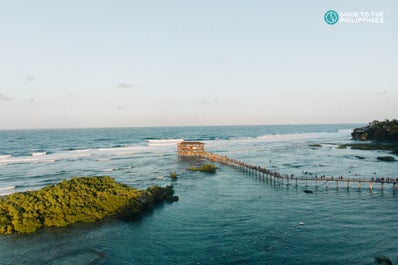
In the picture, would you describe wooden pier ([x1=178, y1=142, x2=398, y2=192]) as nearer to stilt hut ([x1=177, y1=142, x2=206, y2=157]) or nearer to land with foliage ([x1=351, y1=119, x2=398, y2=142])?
stilt hut ([x1=177, y1=142, x2=206, y2=157])

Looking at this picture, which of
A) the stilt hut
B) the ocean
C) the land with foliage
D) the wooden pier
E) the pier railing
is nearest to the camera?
the ocean

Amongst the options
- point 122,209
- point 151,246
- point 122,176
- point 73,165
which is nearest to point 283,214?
point 151,246

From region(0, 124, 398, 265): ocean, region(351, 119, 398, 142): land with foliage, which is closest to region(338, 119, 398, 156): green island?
region(351, 119, 398, 142): land with foliage

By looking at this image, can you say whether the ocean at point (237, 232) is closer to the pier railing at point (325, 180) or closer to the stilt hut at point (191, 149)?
the pier railing at point (325, 180)

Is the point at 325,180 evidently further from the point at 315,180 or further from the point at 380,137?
the point at 380,137

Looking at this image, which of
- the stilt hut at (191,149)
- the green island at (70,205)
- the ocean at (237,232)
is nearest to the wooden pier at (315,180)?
the ocean at (237,232)

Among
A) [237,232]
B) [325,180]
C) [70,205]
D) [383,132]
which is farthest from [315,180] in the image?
[383,132]

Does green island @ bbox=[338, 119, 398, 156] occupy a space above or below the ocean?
above
